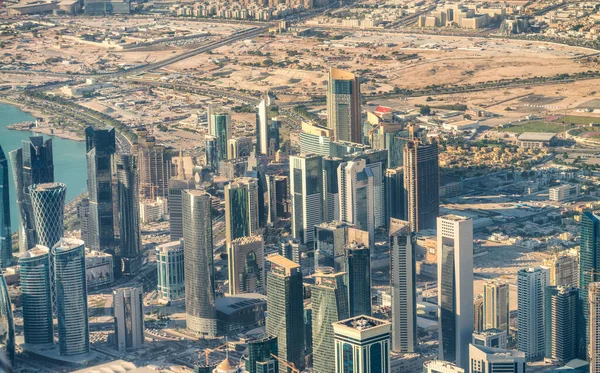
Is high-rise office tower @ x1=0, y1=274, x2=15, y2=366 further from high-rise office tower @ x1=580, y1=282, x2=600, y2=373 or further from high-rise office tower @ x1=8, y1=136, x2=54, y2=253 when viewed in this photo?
high-rise office tower @ x1=8, y1=136, x2=54, y2=253

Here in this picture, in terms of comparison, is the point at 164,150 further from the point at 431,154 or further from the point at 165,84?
the point at 165,84

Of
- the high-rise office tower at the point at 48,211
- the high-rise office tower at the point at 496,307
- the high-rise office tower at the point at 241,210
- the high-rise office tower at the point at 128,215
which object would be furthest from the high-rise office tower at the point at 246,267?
the high-rise office tower at the point at 496,307

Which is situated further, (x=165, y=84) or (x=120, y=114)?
(x=165, y=84)

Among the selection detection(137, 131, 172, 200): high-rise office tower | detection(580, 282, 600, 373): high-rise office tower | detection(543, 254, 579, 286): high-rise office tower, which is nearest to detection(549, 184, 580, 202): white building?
detection(543, 254, 579, 286): high-rise office tower

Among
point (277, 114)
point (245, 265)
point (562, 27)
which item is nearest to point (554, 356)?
point (245, 265)

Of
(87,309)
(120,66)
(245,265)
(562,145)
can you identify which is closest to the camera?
(87,309)

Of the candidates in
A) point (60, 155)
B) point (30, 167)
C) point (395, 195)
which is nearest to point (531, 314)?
point (395, 195)

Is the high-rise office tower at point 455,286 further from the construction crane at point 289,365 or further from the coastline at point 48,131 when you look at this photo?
the coastline at point 48,131
